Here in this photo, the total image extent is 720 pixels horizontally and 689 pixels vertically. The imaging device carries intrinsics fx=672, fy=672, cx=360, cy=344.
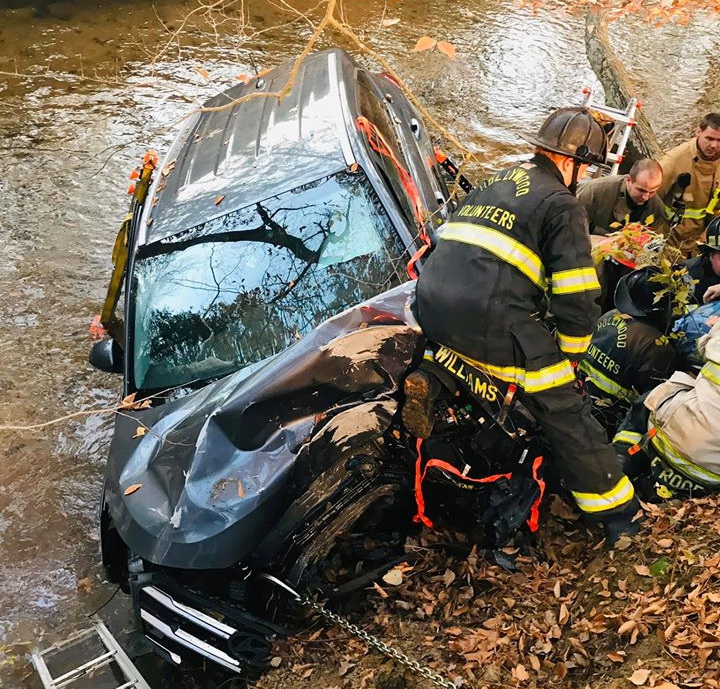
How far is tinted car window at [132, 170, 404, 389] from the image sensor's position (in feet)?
10.9

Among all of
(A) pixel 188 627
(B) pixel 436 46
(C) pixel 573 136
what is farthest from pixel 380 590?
(B) pixel 436 46

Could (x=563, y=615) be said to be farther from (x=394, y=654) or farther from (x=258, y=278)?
(x=258, y=278)

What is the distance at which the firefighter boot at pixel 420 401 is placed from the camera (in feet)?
9.28

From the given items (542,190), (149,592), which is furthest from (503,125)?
(149,592)

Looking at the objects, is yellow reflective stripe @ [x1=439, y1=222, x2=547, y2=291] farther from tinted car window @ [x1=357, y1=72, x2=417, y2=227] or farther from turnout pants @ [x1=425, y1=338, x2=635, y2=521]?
tinted car window @ [x1=357, y1=72, x2=417, y2=227]

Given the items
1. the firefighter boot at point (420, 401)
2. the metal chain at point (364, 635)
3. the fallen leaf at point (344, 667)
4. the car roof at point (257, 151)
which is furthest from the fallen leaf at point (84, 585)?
the firefighter boot at point (420, 401)

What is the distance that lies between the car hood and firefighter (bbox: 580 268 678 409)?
1.58m

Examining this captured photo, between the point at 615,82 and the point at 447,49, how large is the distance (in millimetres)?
3506

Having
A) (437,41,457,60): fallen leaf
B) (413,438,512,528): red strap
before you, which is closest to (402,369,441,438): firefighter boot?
(413,438,512,528): red strap

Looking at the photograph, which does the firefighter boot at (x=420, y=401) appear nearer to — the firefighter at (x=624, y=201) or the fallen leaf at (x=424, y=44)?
the firefighter at (x=624, y=201)

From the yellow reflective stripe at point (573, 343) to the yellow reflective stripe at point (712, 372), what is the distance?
58 centimetres

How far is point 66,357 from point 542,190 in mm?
4201

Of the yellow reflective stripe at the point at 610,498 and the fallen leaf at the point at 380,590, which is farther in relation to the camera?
the fallen leaf at the point at 380,590

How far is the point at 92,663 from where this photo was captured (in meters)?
3.06
